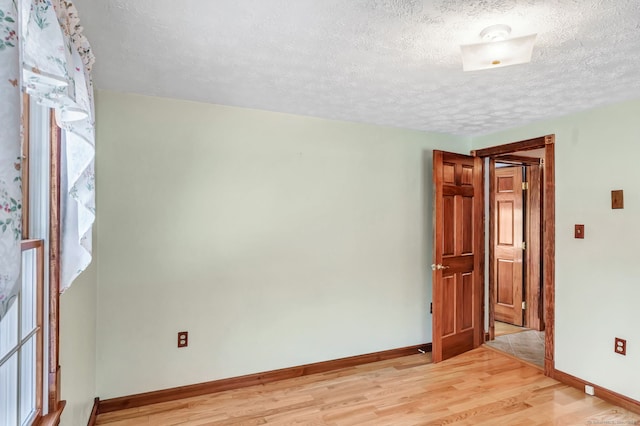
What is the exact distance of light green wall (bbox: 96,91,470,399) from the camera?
254 centimetres

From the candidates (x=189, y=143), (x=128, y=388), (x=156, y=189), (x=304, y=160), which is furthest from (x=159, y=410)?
(x=304, y=160)

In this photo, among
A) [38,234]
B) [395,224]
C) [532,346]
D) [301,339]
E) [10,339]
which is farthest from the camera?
[532,346]

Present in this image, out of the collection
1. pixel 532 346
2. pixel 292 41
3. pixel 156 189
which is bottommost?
pixel 532 346

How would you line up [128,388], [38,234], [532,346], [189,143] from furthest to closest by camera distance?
1. [532,346]
2. [189,143]
3. [128,388]
4. [38,234]

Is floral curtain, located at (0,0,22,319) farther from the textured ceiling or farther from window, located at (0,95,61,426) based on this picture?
the textured ceiling

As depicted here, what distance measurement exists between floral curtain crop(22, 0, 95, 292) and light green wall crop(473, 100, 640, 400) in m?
3.34

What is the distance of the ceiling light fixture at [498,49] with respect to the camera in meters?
1.61

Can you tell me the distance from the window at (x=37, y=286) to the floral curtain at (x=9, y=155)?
0.62m

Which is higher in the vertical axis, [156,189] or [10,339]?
[156,189]

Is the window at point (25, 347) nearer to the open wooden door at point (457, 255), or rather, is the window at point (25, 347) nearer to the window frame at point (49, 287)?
the window frame at point (49, 287)

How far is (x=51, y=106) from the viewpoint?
38.2 inches

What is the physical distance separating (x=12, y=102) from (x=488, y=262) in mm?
4149

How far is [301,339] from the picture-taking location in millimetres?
3094

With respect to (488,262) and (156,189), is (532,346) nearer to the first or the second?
(488,262)
